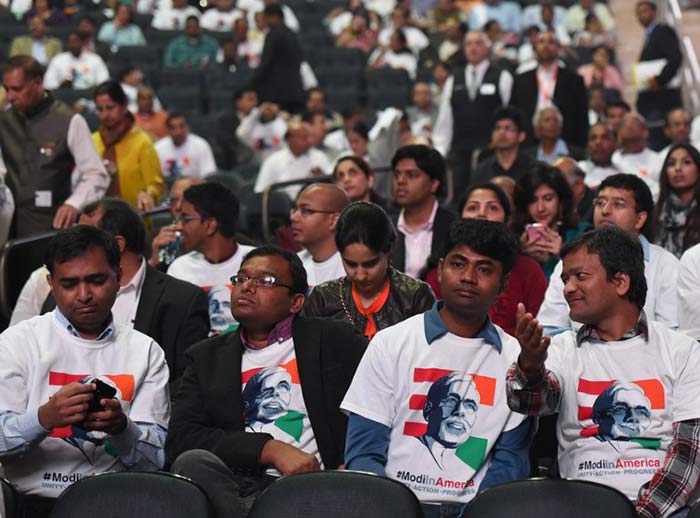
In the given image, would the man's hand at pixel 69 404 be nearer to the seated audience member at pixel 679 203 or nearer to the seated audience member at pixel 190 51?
the seated audience member at pixel 679 203

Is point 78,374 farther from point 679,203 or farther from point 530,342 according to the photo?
point 679,203

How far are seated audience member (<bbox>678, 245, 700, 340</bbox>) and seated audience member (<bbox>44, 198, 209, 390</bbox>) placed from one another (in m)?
1.77

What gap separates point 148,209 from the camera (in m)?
7.06

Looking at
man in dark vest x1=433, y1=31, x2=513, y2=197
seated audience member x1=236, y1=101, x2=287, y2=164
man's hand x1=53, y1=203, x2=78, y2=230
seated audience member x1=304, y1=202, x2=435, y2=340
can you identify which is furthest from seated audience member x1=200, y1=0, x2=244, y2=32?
seated audience member x1=304, y1=202, x2=435, y2=340

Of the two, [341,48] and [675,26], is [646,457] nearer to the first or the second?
[675,26]

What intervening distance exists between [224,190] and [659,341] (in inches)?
101

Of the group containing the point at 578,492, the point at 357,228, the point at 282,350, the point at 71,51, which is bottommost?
the point at 578,492

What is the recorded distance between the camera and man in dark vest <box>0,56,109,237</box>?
641 cm

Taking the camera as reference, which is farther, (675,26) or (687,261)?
(675,26)

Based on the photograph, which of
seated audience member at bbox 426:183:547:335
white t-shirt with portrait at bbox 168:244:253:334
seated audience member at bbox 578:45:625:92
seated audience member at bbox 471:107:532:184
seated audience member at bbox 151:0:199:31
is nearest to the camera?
seated audience member at bbox 426:183:547:335

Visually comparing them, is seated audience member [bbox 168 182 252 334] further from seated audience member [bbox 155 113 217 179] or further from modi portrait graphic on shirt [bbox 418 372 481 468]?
Answer: seated audience member [bbox 155 113 217 179]

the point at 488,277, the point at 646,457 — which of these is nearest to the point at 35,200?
the point at 488,277

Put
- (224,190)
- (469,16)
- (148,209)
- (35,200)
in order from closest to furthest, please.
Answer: (224,190) < (35,200) < (148,209) < (469,16)

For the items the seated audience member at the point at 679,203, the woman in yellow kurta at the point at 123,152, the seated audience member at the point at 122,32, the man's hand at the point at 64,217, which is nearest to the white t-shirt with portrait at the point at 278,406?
the man's hand at the point at 64,217
